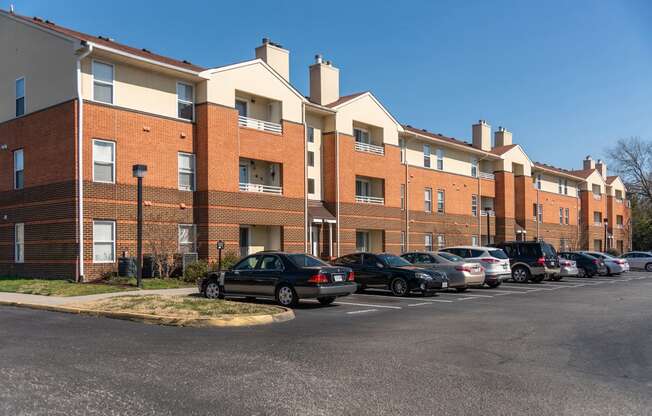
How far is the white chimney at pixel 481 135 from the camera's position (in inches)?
1938

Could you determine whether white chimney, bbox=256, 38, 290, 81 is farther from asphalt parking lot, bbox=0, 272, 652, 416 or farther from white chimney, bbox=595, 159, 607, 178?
white chimney, bbox=595, 159, 607, 178

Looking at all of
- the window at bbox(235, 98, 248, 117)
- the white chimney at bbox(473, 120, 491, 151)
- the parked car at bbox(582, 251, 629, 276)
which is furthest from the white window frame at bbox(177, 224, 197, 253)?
the white chimney at bbox(473, 120, 491, 151)

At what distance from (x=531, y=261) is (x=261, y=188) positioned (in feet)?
40.6

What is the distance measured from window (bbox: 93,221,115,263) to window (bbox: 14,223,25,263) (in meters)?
4.08

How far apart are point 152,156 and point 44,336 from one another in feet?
45.8

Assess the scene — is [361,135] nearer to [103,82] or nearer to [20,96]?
[103,82]

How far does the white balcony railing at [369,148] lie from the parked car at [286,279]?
18339 mm

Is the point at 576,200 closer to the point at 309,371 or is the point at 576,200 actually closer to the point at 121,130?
the point at 121,130

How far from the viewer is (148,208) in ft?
77.7

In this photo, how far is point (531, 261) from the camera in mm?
26922

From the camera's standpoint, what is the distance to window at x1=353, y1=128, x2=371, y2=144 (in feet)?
116

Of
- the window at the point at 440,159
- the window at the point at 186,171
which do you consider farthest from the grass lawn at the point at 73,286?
the window at the point at 440,159

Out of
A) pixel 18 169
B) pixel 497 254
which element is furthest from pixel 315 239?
pixel 18 169

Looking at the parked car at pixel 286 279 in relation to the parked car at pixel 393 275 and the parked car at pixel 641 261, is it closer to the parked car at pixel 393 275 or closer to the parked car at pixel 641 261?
the parked car at pixel 393 275
